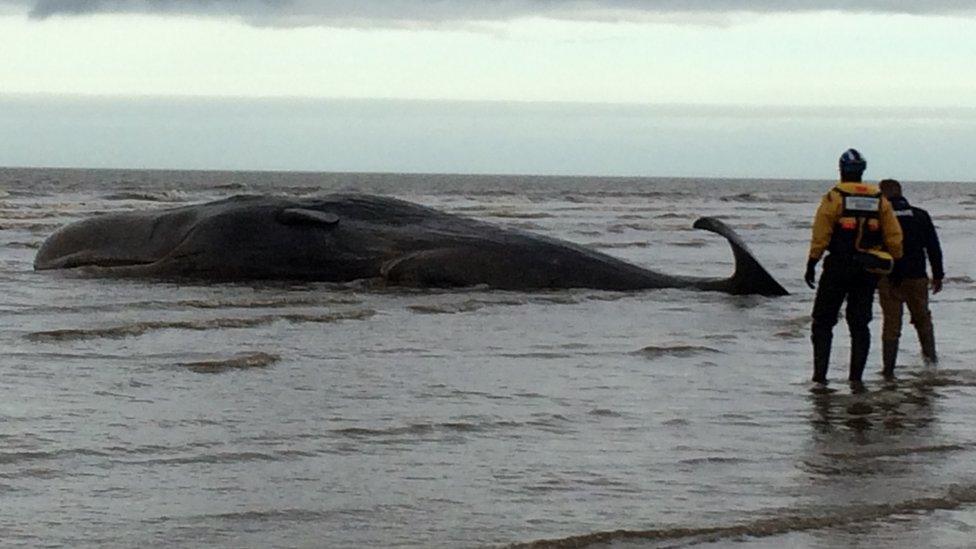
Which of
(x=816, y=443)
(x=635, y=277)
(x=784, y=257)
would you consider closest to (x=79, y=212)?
(x=784, y=257)

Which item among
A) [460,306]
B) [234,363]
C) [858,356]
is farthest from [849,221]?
[460,306]

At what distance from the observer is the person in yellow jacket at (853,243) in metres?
10.5

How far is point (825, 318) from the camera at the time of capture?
10.5m

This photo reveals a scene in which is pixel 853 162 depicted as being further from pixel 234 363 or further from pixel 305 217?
pixel 305 217

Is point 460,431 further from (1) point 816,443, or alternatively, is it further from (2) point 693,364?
(2) point 693,364

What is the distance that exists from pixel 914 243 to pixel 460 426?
5.22m

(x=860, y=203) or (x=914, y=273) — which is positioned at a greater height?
(x=860, y=203)

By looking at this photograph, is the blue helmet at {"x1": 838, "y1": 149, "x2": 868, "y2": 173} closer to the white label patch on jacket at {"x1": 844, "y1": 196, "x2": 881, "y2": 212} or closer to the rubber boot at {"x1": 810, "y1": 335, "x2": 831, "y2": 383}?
the white label patch on jacket at {"x1": 844, "y1": 196, "x2": 881, "y2": 212}

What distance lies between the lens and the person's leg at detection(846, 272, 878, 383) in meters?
10.3

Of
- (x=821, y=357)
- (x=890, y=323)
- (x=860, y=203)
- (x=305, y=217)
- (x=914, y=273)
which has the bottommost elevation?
(x=821, y=357)

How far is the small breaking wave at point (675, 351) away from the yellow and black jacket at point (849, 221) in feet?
3.89

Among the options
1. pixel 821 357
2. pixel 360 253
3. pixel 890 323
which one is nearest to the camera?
pixel 821 357

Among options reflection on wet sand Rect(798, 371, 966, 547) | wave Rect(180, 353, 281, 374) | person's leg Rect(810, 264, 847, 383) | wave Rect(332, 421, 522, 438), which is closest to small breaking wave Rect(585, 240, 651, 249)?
person's leg Rect(810, 264, 847, 383)

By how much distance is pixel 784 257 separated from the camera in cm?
2366
